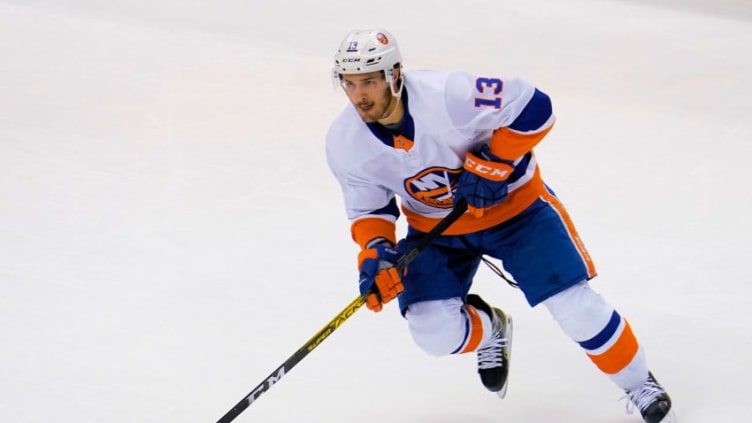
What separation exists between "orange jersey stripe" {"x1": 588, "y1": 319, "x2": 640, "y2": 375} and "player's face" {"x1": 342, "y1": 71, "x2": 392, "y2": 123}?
2.64ft

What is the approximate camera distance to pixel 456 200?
270cm

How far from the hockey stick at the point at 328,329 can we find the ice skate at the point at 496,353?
33cm

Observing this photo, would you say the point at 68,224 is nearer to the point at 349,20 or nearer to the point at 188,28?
the point at 188,28

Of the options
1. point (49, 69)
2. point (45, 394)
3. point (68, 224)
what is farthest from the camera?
point (49, 69)

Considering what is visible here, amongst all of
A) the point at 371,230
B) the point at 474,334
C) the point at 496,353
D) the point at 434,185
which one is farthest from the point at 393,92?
the point at 496,353

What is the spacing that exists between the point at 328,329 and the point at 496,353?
531mm

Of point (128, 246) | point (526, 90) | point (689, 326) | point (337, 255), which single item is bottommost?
point (689, 326)

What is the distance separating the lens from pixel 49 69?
5.52m

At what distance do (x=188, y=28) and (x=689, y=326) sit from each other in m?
3.83

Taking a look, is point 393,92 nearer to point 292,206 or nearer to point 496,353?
point 496,353

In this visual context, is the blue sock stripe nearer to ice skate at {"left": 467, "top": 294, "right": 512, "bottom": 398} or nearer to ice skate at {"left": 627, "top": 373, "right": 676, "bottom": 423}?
ice skate at {"left": 627, "top": 373, "right": 676, "bottom": 423}

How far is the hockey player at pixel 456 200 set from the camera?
2.59 metres

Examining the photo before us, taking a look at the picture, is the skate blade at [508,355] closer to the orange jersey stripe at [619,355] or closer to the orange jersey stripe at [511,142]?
the orange jersey stripe at [619,355]

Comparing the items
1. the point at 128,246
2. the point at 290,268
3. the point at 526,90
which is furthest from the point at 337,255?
the point at 526,90
